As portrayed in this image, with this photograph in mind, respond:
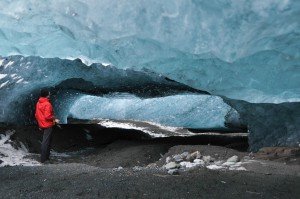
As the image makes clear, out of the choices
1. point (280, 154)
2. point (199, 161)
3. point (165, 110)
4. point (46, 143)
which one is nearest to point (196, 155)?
point (199, 161)

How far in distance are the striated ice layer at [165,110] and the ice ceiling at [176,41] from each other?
487 centimetres

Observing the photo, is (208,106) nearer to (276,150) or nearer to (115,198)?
(276,150)

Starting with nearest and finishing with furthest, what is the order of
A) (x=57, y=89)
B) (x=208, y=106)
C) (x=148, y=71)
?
(x=148, y=71) < (x=57, y=89) < (x=208, y=106)

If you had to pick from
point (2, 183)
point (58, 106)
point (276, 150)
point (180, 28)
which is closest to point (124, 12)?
point (180, 28)

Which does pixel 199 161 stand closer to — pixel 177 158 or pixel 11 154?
pixel 177 158

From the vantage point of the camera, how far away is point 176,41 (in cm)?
737

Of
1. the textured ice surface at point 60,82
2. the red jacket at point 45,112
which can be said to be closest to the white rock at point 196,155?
the textured ice surface at point 60,82

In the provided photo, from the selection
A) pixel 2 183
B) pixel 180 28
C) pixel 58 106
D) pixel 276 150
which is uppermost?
pixel 180 28

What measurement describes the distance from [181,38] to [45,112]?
10.8 feet

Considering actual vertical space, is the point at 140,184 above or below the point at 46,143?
below

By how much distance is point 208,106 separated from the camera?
1450 centimetres

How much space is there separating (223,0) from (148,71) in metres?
2.45

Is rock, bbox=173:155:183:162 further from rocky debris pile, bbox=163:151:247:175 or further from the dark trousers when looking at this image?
the dark trousers

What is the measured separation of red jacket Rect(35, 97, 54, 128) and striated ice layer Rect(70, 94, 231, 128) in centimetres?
530
